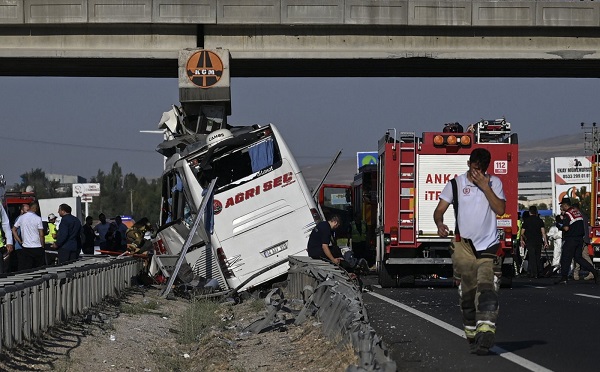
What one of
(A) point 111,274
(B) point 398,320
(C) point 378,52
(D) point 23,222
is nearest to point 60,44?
(C) point 378,52

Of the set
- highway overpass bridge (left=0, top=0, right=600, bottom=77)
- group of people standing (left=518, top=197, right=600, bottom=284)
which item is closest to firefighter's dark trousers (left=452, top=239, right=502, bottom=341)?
group of people standing (left=518, top=197, right=600, bottom=284)

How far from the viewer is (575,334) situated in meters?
13.8

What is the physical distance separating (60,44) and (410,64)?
899 centimetres

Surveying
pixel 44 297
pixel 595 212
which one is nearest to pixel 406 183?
pixel 595 212

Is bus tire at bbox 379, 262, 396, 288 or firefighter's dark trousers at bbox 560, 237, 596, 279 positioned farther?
firefighter's dark trousers at bbox 560, 237, 596, 279

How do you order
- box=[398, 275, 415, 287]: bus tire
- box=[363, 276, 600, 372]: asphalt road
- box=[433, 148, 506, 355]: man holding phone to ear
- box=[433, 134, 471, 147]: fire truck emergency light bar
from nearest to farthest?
box=[363, 276, 600, 372]: asphalt road → box=[433, 148, 506, 355]: man holding phone to ear → box=[433, 134, 471, 147]: fire truck emergency light bar → box=[398, 275, 415, 287]: bus tire

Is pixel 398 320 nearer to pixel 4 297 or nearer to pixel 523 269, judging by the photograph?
pixel 4 297

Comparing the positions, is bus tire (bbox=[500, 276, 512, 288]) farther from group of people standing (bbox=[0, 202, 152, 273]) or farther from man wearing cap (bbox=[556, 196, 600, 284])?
group of people standing (bbox=[0, 202, 152, 273])

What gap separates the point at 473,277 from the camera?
39.0 feet

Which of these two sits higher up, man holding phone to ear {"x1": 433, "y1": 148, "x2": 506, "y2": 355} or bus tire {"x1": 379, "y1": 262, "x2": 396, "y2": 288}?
man holding phone to ear {"x1": 433, "y1": 148, "x2": 506, "y2": 355}

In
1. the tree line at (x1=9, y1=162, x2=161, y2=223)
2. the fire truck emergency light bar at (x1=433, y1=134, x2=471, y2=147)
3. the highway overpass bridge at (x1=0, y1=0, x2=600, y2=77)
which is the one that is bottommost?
the tree line at (x1=9, y1=162, x2=161, y2=223)

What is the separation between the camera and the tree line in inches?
5748

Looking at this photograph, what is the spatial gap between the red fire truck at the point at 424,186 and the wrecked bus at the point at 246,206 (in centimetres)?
265

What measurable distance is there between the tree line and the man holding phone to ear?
12488 centimetres
